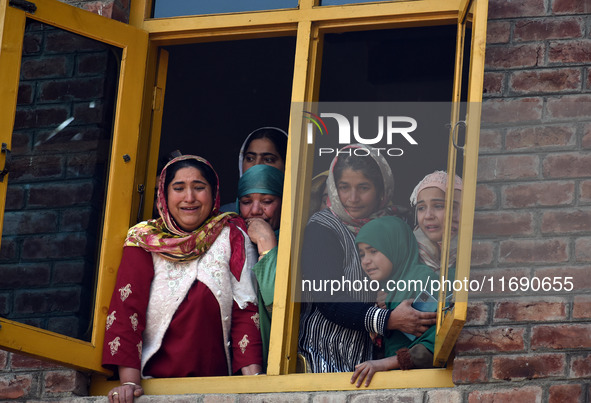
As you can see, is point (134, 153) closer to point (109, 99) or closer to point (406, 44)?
point (109, 99)

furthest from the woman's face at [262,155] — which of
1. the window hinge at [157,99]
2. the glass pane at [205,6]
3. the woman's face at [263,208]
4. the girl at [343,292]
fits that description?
the glass pane at [205,6]

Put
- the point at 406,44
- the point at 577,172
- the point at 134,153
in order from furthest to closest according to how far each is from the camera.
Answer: the point at 406,44, the point at 134,153, the point at 577,172

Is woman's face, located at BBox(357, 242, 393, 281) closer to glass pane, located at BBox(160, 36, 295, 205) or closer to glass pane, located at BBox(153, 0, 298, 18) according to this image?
glass pane, located at BBox(153, 0, 298, 18)

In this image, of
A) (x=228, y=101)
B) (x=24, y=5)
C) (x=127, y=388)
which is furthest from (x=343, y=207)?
(x=228, y=101)

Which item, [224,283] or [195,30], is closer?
[224,283]

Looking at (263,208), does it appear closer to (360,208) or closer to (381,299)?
(360,208)

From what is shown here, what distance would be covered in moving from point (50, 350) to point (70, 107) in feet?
3.33

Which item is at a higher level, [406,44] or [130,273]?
[406,44]

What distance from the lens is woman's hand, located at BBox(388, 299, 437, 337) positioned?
436 centimetres

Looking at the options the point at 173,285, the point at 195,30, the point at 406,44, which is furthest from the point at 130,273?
the point at 406,44

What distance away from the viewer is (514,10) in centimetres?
452

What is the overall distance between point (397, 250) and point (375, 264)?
0.11 metres

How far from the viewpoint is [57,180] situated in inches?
184

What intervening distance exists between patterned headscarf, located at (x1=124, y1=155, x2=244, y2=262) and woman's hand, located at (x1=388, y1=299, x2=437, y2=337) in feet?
2.68
